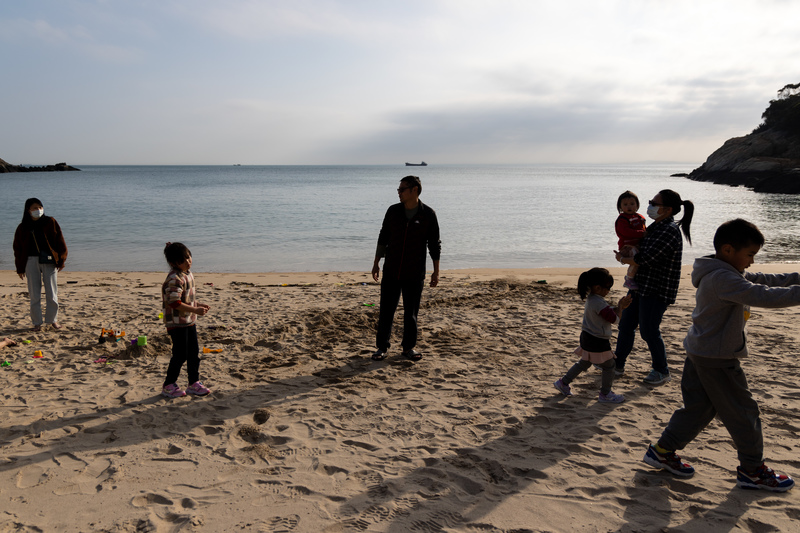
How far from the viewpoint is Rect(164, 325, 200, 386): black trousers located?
4590 mm

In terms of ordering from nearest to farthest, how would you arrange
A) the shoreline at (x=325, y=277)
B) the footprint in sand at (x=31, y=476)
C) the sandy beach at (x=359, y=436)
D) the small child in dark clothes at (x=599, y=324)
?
the sandy beach at (x=359, y=436)
the footprint in sand at (x=31, y=476)
the small child in dark clothes at (x=599, y=324)
the shoreline at (x=325, y=277)

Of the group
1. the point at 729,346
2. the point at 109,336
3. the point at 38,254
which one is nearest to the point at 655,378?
the point at 729,346

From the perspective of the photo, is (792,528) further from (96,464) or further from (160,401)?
(160,401)

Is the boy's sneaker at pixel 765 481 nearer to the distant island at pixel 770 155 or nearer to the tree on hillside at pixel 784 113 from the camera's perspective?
the distant island at pixel 770 155

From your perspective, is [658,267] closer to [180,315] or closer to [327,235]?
[180,315]

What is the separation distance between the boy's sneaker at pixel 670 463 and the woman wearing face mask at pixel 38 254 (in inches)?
273

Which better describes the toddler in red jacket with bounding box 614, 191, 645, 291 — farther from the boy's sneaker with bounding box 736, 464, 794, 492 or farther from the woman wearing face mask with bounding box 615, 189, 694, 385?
the boy's sneaker with bounding box 736, 464, 794, 492

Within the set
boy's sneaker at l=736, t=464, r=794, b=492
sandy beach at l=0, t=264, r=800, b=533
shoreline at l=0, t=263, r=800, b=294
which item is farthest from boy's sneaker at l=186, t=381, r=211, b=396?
shoreline at l=0, t=263, r=800, b=294

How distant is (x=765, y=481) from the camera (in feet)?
10.5

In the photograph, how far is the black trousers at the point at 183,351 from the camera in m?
4.59

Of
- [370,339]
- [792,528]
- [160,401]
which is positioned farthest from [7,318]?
[792,528]

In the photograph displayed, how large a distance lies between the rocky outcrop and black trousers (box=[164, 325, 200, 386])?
5768cm

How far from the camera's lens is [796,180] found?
4828 centimetres

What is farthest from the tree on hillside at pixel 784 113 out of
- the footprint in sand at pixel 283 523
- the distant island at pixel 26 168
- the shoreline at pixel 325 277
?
the distant island at pixel 26 168
